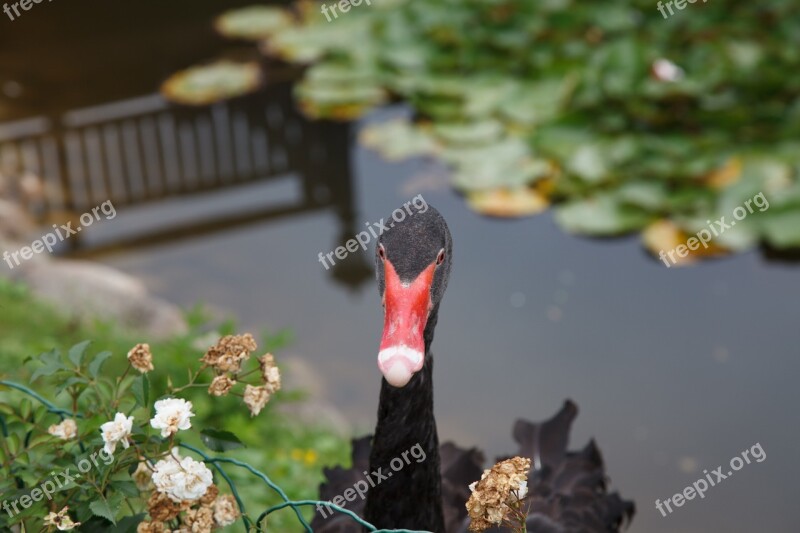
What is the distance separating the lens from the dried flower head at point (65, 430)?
1256mm

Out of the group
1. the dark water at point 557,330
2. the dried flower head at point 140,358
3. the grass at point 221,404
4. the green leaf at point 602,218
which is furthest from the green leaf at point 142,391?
the green leaf at point 602,218

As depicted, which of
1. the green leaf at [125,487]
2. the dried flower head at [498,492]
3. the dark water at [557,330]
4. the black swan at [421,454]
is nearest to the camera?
the dried flower head at [498,492]

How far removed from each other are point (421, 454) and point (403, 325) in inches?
14.4

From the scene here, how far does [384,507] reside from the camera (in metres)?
1.62

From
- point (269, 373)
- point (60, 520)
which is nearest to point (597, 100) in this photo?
point (269, 373)

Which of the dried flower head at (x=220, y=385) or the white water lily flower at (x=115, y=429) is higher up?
the dried flower head at (x=220, y=385)

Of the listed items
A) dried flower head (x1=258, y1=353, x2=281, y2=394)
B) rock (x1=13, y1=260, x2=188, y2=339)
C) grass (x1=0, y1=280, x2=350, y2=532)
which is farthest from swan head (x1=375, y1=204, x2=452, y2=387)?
rock (x1=13, y1=260, x2=188, y2=339)

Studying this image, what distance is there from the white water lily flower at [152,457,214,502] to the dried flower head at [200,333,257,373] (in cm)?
12

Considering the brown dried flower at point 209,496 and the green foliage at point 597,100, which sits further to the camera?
the green foliage at point 597,100

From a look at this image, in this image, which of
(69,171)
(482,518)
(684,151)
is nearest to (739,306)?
(684,151)

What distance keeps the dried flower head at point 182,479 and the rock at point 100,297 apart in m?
1.78

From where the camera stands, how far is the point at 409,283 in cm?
137

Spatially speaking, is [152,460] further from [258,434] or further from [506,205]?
[506,205]

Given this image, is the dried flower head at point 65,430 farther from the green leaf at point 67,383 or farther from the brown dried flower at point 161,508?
the brown dried flower at point 161,508
